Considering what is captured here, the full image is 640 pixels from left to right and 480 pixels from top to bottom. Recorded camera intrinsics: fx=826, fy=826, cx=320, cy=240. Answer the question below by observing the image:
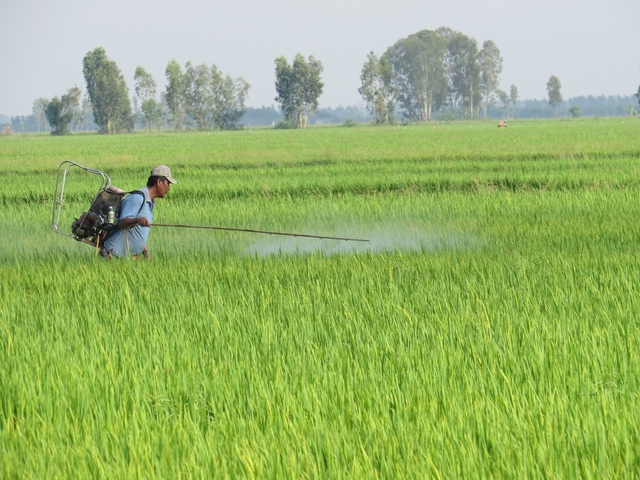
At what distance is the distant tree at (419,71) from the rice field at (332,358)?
373 ft

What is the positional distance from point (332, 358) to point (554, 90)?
149077mm

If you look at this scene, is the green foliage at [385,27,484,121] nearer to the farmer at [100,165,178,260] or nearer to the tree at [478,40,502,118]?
the tree at [478,40,502,118]

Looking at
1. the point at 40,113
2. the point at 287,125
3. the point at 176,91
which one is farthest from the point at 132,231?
the point at 40,113

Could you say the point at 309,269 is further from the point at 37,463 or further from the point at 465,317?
the point at 37,463

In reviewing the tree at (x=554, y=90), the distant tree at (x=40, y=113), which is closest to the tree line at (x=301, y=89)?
the tree at (x=554, y=90)

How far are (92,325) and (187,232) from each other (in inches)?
193

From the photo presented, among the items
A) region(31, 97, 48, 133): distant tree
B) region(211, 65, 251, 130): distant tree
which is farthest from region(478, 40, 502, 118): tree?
region(31, 97, 48, 133): distant tree

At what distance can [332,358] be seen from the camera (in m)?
3.68

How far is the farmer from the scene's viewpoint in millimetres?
6441

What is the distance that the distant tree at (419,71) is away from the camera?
119938 mm

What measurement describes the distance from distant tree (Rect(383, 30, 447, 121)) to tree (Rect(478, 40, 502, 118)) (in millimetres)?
15528

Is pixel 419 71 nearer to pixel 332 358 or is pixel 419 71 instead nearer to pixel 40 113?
pixel 40 113

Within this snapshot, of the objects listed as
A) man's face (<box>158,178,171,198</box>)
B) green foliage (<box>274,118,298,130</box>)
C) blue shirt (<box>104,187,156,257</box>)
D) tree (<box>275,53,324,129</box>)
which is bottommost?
blue shirt (<box>104,187,156,257</box>)

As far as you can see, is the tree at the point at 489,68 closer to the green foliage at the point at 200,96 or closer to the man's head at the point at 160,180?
the green foliage at the point at 200,96
